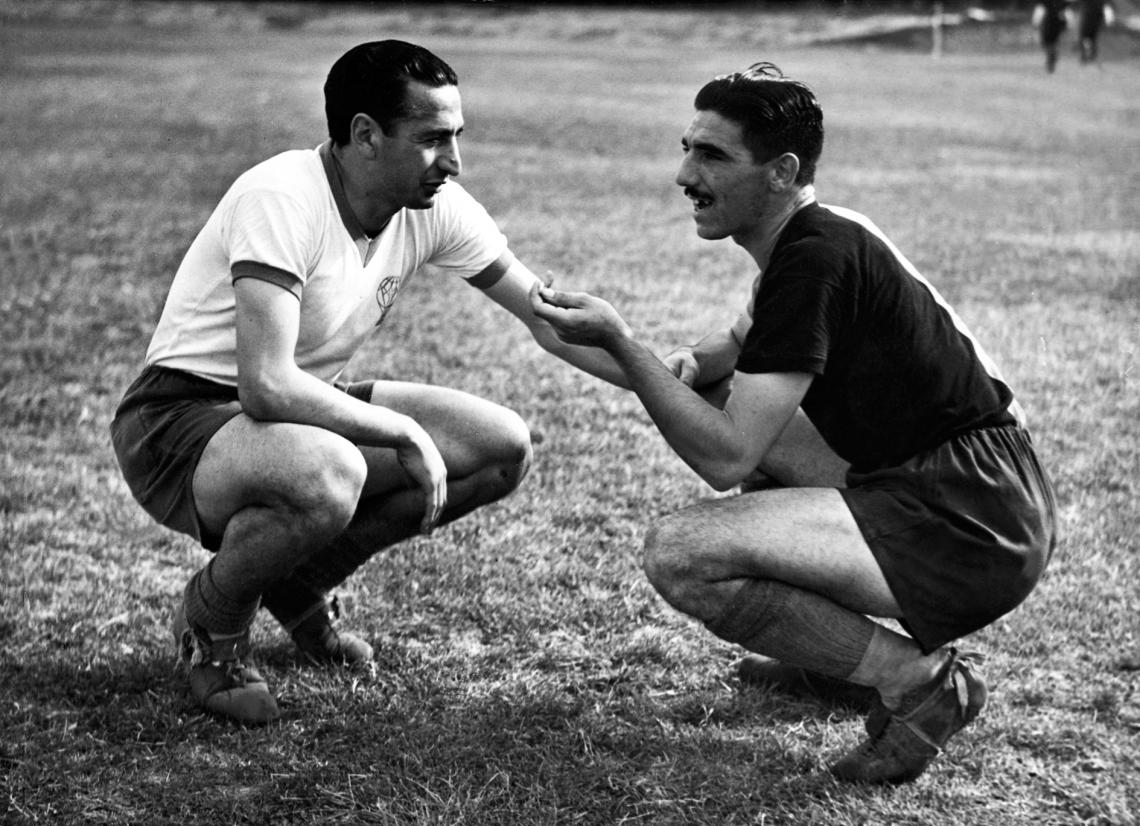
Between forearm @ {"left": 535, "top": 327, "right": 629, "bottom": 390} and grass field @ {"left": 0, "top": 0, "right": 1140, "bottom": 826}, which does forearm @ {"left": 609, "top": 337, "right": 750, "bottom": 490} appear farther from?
grass field @ {"left": 0, "top": 0, "right": 1140, "bottom": 826}

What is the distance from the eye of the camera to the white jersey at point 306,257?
324cm

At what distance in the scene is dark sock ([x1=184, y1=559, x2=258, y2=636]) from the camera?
3.40m

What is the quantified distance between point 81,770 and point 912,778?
1801 millimetres

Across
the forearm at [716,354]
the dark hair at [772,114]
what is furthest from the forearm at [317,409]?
the dark hair at [772,114]

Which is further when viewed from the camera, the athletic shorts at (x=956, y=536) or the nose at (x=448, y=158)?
the nose at (x=448, y=158)

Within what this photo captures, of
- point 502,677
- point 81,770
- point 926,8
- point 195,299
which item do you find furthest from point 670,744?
point 926,8

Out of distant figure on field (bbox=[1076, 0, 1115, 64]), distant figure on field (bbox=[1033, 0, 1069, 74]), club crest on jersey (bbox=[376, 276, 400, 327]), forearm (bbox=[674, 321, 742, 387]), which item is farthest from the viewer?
distant figure on field (bbox=[1076, 0, 1115, 64])

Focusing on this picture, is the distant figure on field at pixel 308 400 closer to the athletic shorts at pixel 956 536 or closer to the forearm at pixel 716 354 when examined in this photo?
the forearm at pixel 716 354

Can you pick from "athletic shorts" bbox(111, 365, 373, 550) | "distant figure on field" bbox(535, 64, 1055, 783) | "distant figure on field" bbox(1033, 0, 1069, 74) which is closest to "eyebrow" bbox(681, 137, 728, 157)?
"distant figure on field" bbox(535, 64, 1055, 783)

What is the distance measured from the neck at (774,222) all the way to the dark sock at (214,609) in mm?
1417

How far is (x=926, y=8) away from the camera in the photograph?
1633 inches

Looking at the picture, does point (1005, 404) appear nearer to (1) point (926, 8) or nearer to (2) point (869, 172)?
(2) point (869, 172)

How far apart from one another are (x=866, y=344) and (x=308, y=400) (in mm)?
1218

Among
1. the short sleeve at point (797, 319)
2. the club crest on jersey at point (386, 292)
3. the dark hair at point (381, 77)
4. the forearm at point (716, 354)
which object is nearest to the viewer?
the short sleeve at point (797, 319)
